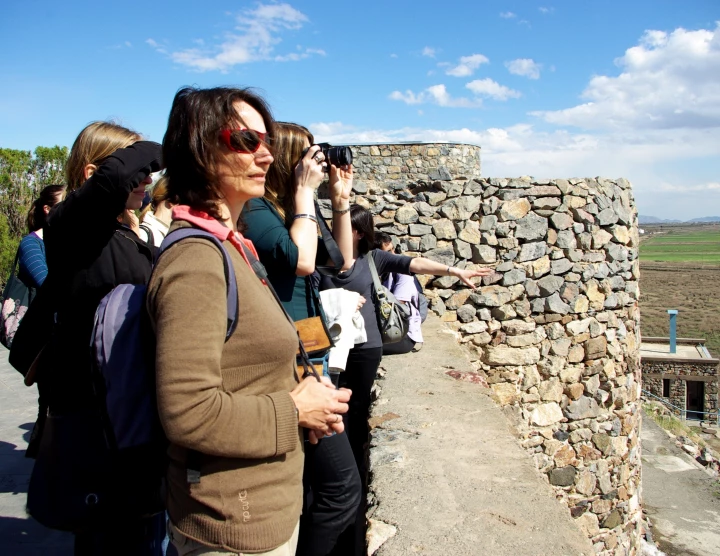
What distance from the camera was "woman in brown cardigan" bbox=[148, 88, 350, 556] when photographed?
4.00 ft

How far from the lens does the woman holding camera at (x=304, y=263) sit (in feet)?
6.72

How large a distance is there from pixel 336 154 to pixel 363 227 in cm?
113

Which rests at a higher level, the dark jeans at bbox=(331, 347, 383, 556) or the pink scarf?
the pink scarf

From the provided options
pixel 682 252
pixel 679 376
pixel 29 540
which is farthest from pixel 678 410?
pixel 682 252

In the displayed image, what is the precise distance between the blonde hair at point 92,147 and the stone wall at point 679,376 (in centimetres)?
2348

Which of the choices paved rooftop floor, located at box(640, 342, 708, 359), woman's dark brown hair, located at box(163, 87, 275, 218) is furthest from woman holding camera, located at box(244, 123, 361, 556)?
paved rooftop floor, located at box(640, 342, 708, 359)

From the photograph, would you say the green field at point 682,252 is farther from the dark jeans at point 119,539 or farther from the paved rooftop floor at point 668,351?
the dark jeans at point 119,539

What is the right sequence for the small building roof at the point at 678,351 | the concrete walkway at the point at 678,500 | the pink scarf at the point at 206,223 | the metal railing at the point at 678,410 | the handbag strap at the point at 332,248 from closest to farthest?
the pink scarf at the point at 206,223 → the handbag strap at the point at 332,248 → the concrete walkway at the point at 678,500 → the metal railing at the point at 678,410 → the small building roof at the point at 678,351

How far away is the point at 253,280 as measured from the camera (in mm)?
1415

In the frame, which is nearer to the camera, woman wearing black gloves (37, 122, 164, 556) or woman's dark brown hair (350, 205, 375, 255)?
woman wearing black gloves (37, 122, 164, 556)

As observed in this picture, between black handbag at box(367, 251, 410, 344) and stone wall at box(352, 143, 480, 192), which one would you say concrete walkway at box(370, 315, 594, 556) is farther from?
stone wall at box(352, 143, 480, 192)

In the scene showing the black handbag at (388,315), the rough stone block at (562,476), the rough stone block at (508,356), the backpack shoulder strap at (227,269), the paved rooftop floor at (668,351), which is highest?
the backpack shoulder strap at (227,269)

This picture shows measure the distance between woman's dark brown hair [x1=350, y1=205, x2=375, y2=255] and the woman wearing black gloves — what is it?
6.24ft

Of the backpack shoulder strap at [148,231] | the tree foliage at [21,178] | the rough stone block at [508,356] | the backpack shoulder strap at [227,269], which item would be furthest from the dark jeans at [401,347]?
the tree foliage at [21,178]
